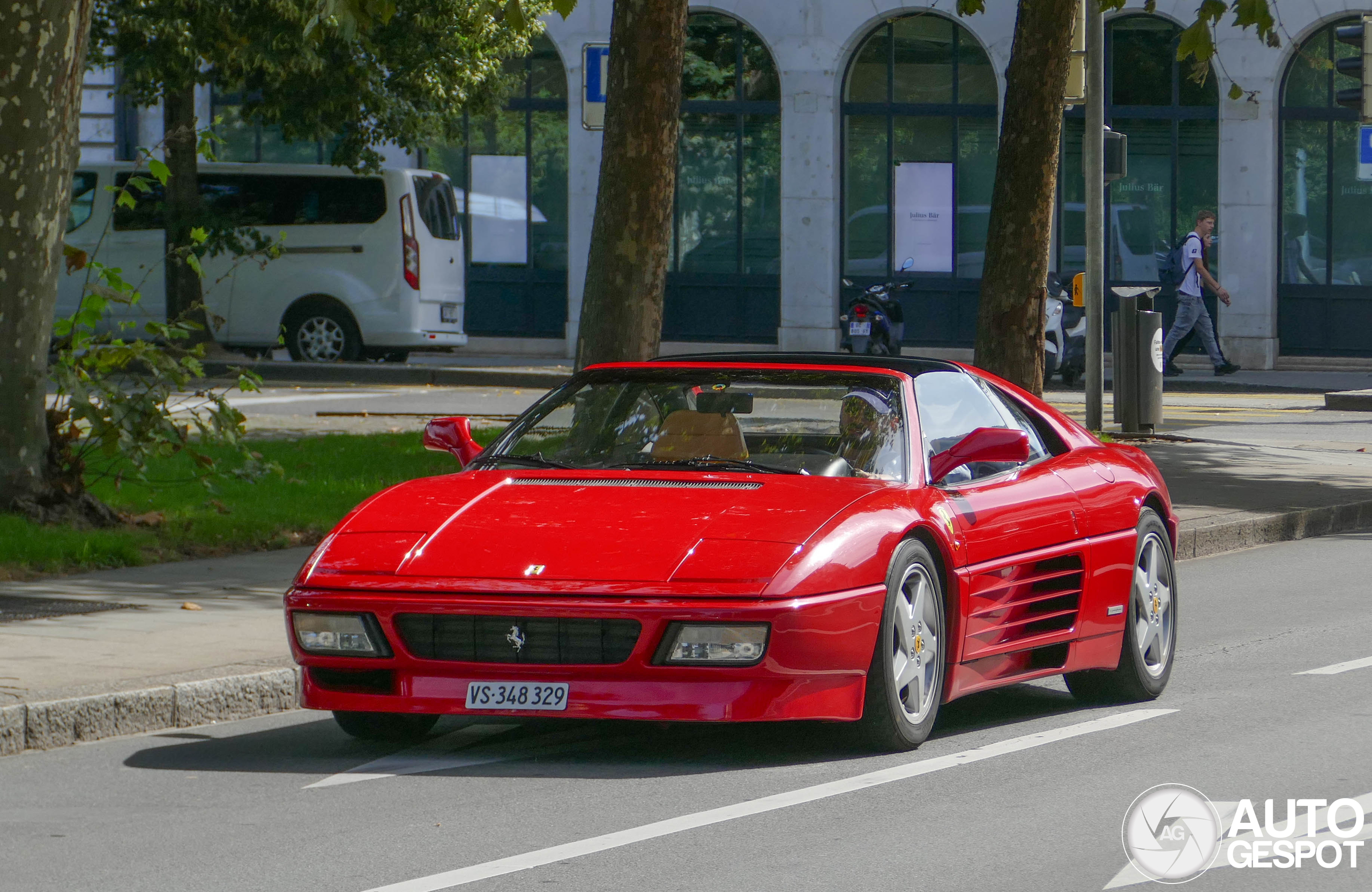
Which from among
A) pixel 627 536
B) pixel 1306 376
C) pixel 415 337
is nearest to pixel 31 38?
pixel 627 536

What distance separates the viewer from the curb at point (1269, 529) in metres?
12.3

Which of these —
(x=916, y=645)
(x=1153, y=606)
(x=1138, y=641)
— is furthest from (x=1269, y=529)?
(x=916, y=645)

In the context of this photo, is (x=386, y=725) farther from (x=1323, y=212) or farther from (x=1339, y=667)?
(x=1323, y=212)

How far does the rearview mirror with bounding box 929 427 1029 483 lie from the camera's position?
6.81 metres

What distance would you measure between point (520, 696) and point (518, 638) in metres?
0.17

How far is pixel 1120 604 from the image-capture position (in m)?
7.53

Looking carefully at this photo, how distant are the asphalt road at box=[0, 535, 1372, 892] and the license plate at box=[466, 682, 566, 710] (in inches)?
8.8

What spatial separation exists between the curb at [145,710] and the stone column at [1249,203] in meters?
23.1

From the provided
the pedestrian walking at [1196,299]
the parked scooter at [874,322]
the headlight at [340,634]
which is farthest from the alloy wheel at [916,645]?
the pedestrian walking at [1196,299]

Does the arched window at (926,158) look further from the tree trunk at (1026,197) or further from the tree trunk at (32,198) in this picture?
the tree trunk at (32,198)

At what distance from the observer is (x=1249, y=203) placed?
2867 cm

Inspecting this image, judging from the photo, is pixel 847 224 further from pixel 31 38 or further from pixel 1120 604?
pixel 1120 604

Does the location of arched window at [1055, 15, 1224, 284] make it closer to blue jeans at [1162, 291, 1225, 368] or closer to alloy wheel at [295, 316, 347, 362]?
blue jeans at [1162, 291, 1225, 368]

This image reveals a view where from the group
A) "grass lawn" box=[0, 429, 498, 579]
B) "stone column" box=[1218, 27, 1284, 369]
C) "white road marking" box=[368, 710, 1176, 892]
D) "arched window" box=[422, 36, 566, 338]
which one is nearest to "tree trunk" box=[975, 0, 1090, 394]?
"grass lawn" box=[0, 429, 498, 579]
